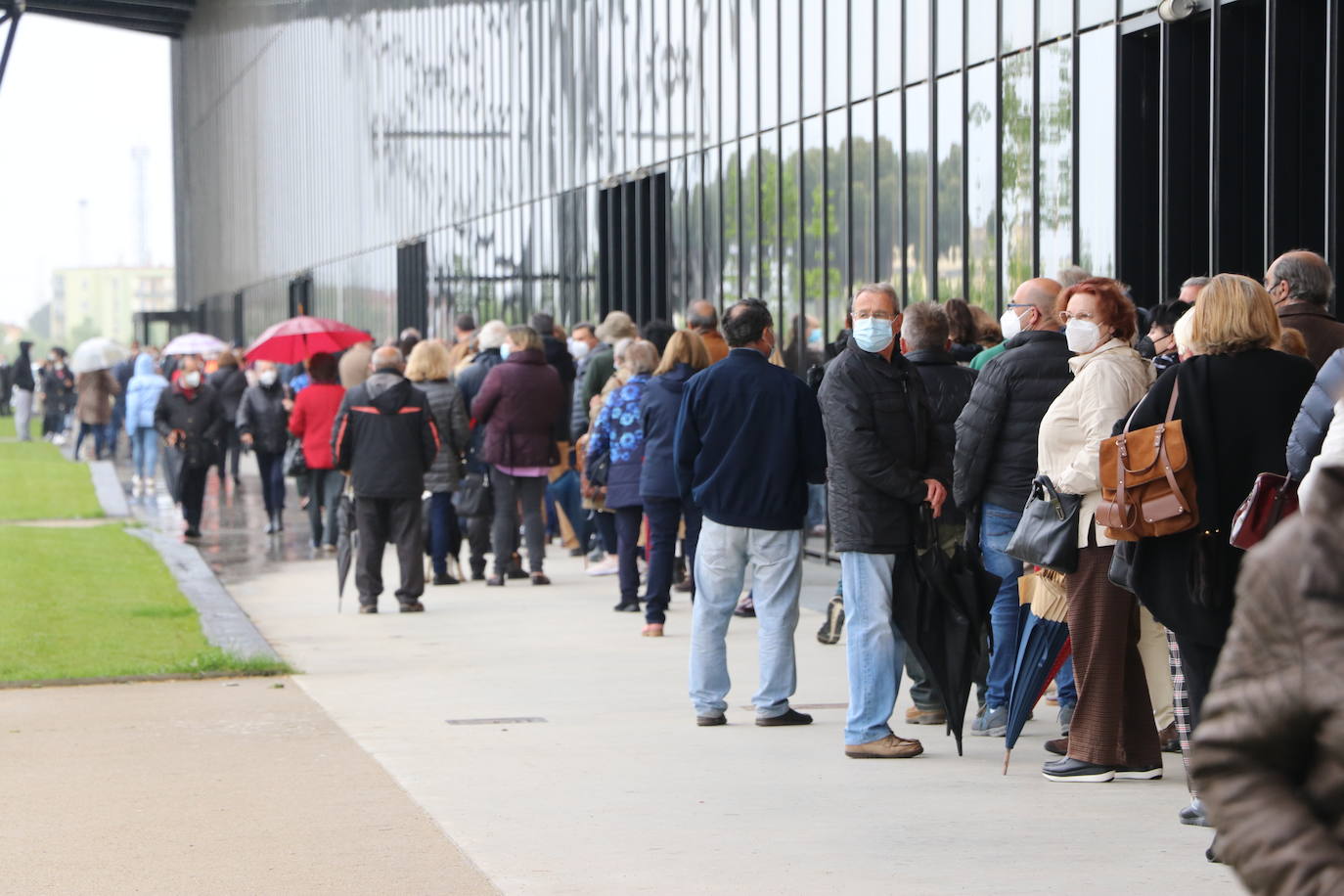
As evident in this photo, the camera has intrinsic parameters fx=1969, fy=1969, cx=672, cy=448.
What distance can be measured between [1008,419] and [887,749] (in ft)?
4.58

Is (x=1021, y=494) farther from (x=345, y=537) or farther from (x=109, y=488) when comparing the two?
(x=109, y=488)

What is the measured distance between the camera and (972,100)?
47.4ft

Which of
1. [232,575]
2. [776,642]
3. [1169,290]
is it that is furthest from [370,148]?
[776,642]

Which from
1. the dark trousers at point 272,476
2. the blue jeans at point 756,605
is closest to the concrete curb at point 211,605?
the dark trousers at point 272,476

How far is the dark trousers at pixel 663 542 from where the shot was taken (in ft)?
38.8

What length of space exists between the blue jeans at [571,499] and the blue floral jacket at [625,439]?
3.46 metres

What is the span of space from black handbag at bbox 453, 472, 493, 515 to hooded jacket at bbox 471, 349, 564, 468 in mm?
357

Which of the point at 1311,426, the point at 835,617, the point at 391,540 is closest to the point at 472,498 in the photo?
the point at 391,540

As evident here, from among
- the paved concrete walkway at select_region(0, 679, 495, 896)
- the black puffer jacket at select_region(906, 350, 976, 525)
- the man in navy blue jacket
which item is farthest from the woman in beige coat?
the paved concrete walkway at select_region(0, 679, 495, 896)

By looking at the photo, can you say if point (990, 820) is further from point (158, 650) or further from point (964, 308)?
point (158, 650)

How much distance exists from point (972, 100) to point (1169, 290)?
10.1ft

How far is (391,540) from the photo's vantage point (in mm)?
13438

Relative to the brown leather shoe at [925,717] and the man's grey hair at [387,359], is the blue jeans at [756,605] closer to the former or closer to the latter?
the brown leather shoe at [925,717]

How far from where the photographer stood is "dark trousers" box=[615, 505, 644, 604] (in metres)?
13.1
